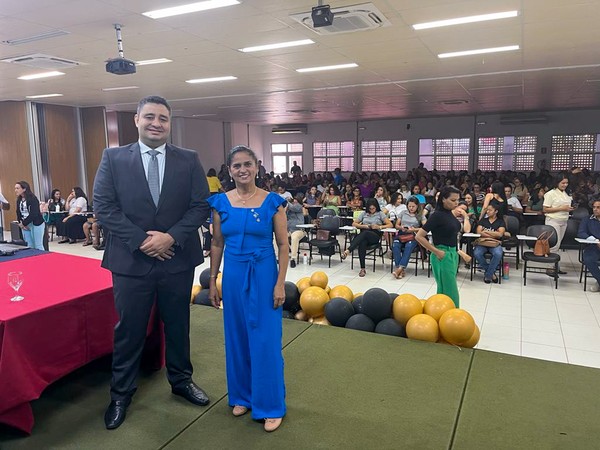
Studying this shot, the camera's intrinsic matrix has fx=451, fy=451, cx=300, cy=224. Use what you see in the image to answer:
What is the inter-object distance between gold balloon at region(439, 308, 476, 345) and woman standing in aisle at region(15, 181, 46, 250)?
664cm

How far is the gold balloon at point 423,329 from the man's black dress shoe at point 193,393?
180cm

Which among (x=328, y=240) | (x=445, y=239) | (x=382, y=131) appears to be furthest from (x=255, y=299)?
(x=382, y=131)

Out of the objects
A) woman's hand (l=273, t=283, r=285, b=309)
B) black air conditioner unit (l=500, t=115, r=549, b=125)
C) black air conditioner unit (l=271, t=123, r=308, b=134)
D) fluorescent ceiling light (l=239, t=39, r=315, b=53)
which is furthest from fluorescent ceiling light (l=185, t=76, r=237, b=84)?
black air conditioner unit (l=500, t=115, r=549, b=125)

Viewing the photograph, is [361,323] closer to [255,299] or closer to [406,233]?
[255,299]

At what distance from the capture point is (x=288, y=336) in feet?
12.5

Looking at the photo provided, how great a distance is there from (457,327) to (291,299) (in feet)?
5.08

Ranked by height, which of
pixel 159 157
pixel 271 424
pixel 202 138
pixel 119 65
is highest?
pixel 119 65

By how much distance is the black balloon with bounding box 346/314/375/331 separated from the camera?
156 inches

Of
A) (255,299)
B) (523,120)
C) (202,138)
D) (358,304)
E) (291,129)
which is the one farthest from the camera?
(291,129)

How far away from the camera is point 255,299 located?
96.6 inches

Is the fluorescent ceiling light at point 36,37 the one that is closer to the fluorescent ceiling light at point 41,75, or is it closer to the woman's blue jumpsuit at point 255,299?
the fluorescent ceiling light at point 41,75

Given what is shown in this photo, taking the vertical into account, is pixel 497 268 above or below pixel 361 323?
Result: below

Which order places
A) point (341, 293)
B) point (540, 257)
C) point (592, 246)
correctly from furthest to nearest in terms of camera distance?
point (540, 257), point (592, 246), point (341, 293)

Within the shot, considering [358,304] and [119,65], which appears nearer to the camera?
[358,304]
